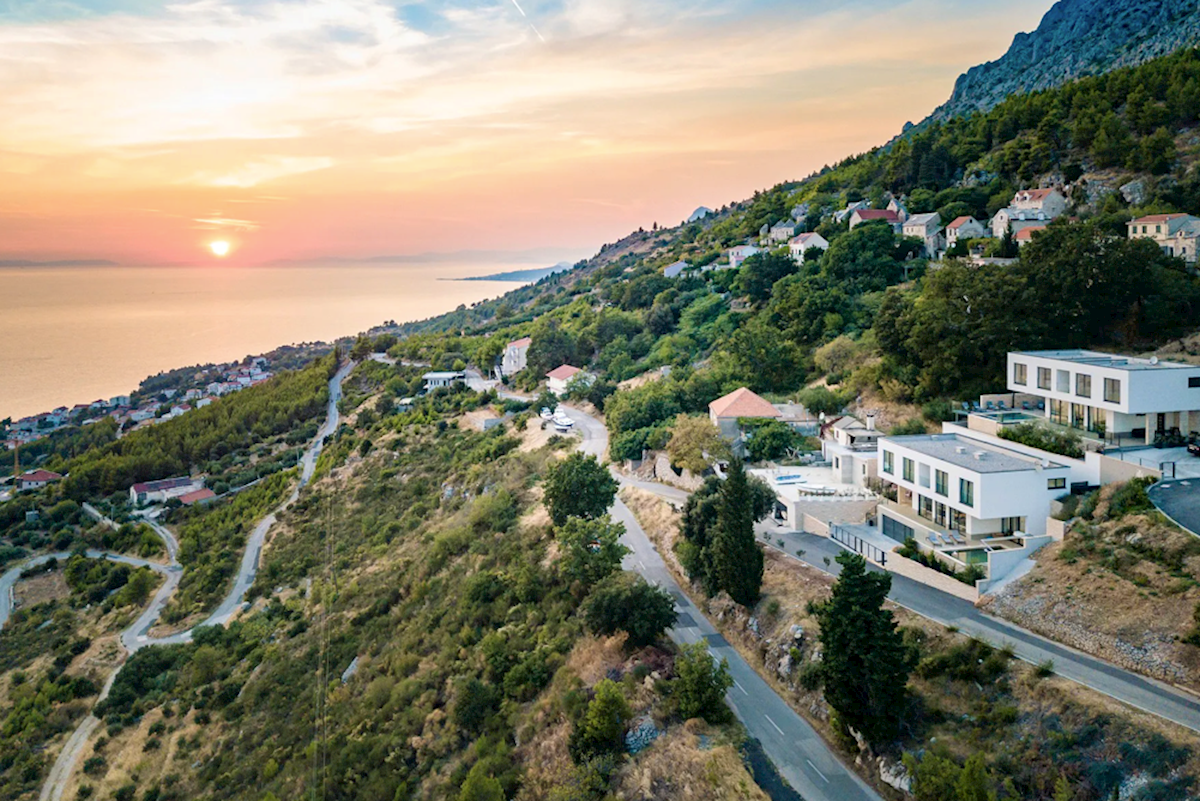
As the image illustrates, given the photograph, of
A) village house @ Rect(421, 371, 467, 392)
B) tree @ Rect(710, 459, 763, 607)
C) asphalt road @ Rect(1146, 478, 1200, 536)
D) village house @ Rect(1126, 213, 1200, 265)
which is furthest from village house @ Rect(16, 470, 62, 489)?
village house @ Rect(1126, 213, 1200, 265)

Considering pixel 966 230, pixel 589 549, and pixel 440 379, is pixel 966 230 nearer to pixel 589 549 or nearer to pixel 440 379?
pixel 589 549

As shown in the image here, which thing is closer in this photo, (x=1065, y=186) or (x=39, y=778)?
(x=39, y=778)

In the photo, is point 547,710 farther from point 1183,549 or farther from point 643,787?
point 1183,549

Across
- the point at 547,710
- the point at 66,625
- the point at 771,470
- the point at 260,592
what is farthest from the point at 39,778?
the point at 771,470

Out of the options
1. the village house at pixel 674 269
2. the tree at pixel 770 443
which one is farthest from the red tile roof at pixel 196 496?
the village house at pixel 674 269

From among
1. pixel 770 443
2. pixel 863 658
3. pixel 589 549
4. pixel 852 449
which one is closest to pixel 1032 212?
pixel 852 449
